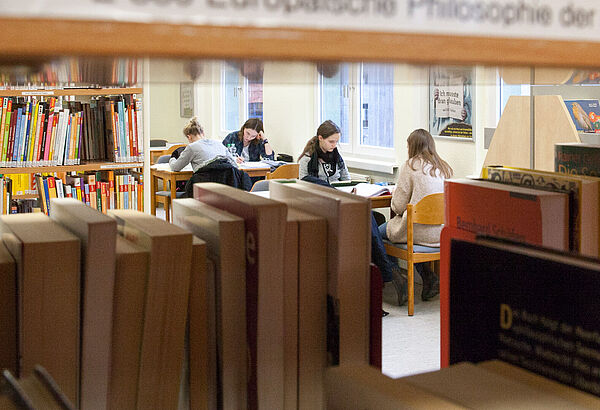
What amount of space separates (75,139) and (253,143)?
4.24 m

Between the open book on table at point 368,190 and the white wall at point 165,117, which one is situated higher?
the white wall at point 165,117

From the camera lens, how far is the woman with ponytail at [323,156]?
6449 mm

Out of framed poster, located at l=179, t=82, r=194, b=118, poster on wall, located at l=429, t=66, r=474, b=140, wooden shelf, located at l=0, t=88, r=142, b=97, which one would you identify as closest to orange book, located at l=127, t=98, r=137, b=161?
wooden shelf, located at l=0, t=88, r=142, b=97

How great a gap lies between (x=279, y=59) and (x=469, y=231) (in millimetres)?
599

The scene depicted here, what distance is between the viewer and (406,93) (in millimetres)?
6855

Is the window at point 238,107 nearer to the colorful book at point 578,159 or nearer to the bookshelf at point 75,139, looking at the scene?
the bookshelf at point 75,139

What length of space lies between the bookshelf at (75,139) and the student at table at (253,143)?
3804mm

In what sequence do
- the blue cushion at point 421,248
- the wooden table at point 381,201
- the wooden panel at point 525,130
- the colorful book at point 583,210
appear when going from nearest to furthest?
the colorful book at point 583,210 < the wooden panel at point 525,130 < the blue cushion at point 421,248 < the wooden table at point 381,201

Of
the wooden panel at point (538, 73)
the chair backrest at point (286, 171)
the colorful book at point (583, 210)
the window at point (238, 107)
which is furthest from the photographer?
the window at point (238, 107)

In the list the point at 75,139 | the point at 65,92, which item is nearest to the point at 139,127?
Answer: the point at 75,139

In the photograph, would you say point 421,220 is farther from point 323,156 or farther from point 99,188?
point 99,188

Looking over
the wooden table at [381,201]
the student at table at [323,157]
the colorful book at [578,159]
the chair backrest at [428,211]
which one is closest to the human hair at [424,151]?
Result: the chair backrest at [428,211]

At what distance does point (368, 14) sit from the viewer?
1.35 feet

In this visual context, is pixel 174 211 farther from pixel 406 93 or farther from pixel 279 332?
pixel 406 93
